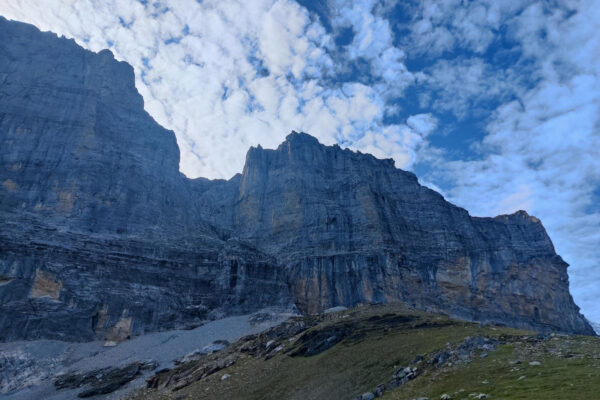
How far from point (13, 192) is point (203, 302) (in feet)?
170

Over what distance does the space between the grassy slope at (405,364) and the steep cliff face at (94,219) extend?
44328 mm

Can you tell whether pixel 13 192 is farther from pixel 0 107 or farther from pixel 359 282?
pixel 359 282

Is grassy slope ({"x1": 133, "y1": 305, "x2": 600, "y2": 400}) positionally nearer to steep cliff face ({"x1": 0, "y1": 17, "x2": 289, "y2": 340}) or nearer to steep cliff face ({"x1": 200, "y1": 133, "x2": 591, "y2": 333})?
steep cliff face ({"x1": 0, "y1": 17, "x2": 289, "y2": 340})

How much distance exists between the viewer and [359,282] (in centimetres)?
11688

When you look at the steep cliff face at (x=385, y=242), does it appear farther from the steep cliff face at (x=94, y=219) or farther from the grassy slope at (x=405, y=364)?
the grassy slope at (x=405, y=364)

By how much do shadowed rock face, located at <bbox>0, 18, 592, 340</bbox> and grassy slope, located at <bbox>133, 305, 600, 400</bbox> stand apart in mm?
47436

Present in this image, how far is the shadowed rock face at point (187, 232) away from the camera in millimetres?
94562

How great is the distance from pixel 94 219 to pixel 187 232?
24679mm

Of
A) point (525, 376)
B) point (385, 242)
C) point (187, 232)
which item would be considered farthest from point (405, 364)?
point (187, 232)

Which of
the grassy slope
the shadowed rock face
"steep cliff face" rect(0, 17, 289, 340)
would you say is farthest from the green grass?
the shadowed rock face

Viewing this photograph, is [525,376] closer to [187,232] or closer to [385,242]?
[385,242]

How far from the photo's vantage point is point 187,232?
413 feet

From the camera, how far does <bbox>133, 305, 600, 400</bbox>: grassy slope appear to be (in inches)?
1038

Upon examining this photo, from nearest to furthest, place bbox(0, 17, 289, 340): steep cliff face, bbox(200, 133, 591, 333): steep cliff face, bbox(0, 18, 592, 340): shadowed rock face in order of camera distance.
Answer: bbox(0, 17, 289, 340): steep cliff face, bbox(0, 18, 592, 340): shadowed rock face, bbox(200, 133, 591, 333): steep cliff face
